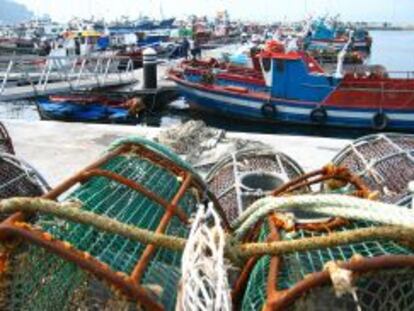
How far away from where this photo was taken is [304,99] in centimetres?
1681

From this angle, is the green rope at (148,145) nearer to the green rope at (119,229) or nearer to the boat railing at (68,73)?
the green rope at (119,229)

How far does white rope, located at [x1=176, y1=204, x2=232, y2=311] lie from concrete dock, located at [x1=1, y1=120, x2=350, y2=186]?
4275mm

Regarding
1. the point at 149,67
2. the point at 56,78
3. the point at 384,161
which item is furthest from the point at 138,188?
the point at 56,78

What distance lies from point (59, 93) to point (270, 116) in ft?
20.3

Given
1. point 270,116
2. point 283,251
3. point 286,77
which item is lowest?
point 270,116

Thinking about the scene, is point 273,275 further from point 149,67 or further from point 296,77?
point 149,67

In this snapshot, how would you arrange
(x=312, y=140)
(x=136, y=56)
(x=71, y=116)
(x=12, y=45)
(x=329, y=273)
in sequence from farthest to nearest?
(x=12, y=45) < (x=136, y=56) < (x=71, y=116) < (x=312, y=140) < (x=329, y=273)

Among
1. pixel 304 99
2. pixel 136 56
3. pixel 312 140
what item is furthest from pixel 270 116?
pixel 136 56

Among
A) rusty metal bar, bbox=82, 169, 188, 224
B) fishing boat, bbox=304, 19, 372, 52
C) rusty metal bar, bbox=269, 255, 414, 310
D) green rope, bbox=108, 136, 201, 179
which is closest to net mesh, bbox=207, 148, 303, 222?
green rope, bbox=108, 136, 201, 179

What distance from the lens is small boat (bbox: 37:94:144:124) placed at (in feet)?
51.0

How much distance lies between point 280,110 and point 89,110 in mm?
5565

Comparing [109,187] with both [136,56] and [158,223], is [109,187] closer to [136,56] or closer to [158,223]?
[158,223]

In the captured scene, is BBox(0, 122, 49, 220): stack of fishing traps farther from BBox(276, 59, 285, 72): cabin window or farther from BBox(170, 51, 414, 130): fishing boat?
BBox(276, 59, 285, 72): cabin window

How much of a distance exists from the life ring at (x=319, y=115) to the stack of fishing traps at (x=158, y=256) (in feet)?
45.6
